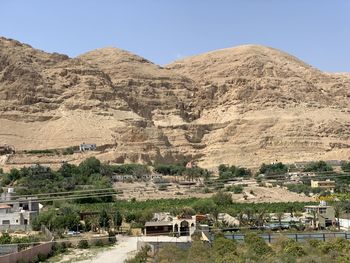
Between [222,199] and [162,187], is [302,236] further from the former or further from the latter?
[162,187]

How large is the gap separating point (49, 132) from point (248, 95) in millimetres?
44171

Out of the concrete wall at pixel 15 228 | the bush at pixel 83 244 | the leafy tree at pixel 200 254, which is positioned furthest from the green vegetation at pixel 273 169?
the leafy tree at pixel 200 254

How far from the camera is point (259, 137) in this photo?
408 ft

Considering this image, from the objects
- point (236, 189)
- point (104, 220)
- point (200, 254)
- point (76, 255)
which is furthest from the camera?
point (236, 189)

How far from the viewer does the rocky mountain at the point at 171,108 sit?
11356 cm

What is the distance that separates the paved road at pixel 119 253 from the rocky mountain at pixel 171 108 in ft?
183

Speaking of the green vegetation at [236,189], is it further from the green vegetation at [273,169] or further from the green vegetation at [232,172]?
the green vegetation at [273,169]

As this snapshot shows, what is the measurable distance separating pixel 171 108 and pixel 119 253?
95.1 meters

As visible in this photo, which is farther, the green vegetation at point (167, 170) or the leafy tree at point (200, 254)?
the green vegetation at point (167, 170)

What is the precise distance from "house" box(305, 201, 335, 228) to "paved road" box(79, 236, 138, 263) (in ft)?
52.7

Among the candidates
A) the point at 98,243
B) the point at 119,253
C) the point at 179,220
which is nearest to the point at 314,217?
the point at 179,220

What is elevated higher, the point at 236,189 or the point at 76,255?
the point at 236,189

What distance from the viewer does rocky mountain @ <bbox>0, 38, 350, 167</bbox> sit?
114 m

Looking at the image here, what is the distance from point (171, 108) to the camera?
138250 mm
